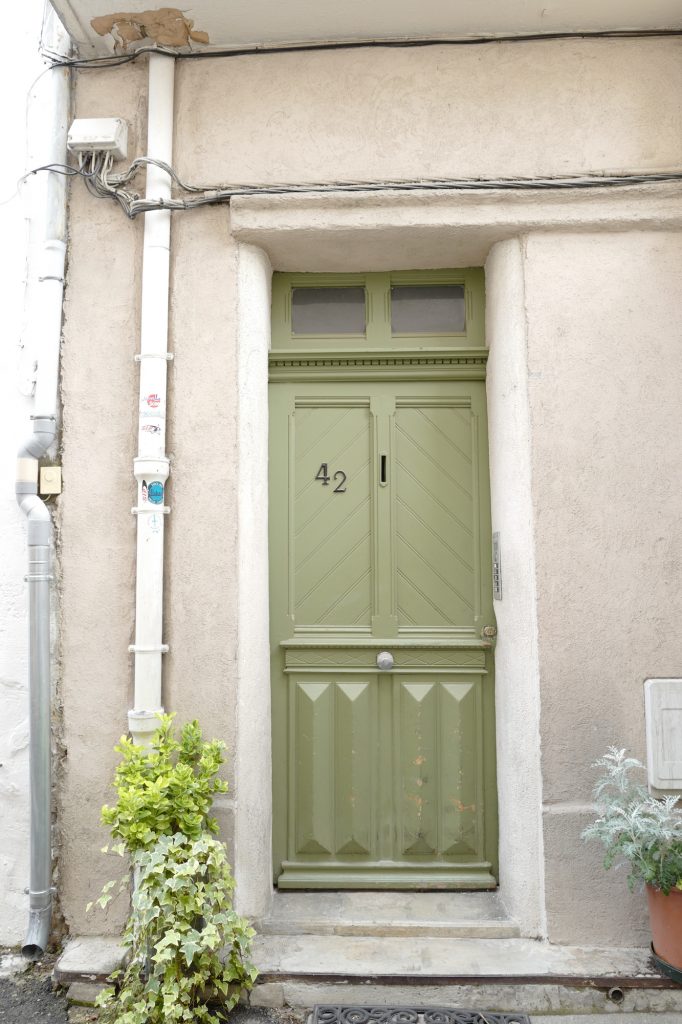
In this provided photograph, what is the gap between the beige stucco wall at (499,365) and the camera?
3.39m

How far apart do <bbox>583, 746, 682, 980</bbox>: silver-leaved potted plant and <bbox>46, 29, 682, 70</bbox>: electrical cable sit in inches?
134

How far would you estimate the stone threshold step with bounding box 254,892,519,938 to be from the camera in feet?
11.0

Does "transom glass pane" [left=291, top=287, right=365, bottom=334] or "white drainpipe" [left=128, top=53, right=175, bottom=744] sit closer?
"white drainpipe" [left=128, top=53, right=175, bottom=744]

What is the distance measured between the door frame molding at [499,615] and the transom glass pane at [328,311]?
254mm

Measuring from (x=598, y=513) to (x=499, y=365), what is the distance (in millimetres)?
880

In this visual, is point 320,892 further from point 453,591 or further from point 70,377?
point 70,377

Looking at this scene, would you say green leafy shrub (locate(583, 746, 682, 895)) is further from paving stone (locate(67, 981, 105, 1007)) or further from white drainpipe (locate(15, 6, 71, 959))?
white drainpipe (locate(15, 6, 71, 959))

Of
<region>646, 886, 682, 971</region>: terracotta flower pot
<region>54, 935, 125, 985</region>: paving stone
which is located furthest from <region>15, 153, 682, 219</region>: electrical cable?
<region>54, 935, 125, 985</region>: paving stone

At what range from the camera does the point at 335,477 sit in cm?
382

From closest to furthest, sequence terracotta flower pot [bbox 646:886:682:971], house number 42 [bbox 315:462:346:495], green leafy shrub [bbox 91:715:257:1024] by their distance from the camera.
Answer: green leafy shrub [bbox 91:715:257:1024], terracotta flower pot [bbox 646:886:682:971], house number 42 [bbox 315:462:346:495]

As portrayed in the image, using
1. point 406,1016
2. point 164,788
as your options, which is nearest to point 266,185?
point 164,788

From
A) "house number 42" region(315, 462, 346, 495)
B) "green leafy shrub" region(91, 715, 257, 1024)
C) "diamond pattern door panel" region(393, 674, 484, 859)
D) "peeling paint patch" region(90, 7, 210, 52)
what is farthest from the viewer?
"house number 42" region(315, 462, 346, 495)

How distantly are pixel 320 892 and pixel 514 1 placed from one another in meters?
4.42

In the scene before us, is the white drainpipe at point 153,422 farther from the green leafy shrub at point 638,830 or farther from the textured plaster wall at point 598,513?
the green leafy shrub at point 638,830
